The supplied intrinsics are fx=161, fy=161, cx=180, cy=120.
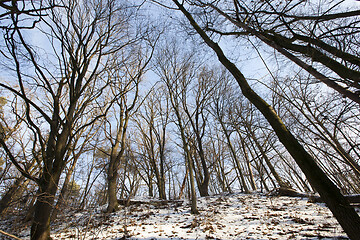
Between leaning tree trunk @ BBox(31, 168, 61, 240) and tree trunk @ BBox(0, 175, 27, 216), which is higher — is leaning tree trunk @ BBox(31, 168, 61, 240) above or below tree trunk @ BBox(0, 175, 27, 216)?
below

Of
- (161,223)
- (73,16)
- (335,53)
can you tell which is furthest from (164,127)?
(335,53)

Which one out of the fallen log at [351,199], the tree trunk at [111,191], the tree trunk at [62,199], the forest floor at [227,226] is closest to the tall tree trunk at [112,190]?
the tree trunk at [111,191]

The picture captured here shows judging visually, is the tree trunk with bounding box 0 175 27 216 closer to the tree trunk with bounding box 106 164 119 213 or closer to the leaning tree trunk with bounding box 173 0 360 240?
the tree trunk with bounding box 106 164 119 213

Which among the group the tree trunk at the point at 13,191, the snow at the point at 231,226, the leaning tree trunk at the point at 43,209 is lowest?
the snow at the point at 231,226

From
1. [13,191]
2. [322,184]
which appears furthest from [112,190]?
[322,184]

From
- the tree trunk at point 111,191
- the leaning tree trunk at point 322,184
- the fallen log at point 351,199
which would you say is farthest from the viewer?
the tree trunk at point 111,191

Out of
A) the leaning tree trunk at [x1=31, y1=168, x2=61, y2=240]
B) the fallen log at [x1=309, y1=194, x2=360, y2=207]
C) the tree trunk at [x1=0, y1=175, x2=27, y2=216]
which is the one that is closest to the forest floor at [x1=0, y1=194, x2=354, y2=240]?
the fallen log at [x1=309, y1=194, x2=360, y2=207]

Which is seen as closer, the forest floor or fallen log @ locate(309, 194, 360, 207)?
the forest floor

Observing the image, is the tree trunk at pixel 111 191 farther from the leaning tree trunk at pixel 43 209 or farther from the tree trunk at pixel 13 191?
the leaning tree trunk at pixel 43 209

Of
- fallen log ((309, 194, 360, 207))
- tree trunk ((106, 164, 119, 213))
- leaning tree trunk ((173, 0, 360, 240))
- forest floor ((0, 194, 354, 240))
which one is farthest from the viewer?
tree trunk ((106, 164, 119, 213))

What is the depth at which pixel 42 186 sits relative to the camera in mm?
3016

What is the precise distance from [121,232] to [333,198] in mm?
5122

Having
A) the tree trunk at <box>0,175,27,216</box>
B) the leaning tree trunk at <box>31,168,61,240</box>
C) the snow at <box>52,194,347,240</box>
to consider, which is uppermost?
the tree trunk at <box>0,175,27,216</box>

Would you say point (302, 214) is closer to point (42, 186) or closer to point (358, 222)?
point (358, 222)
